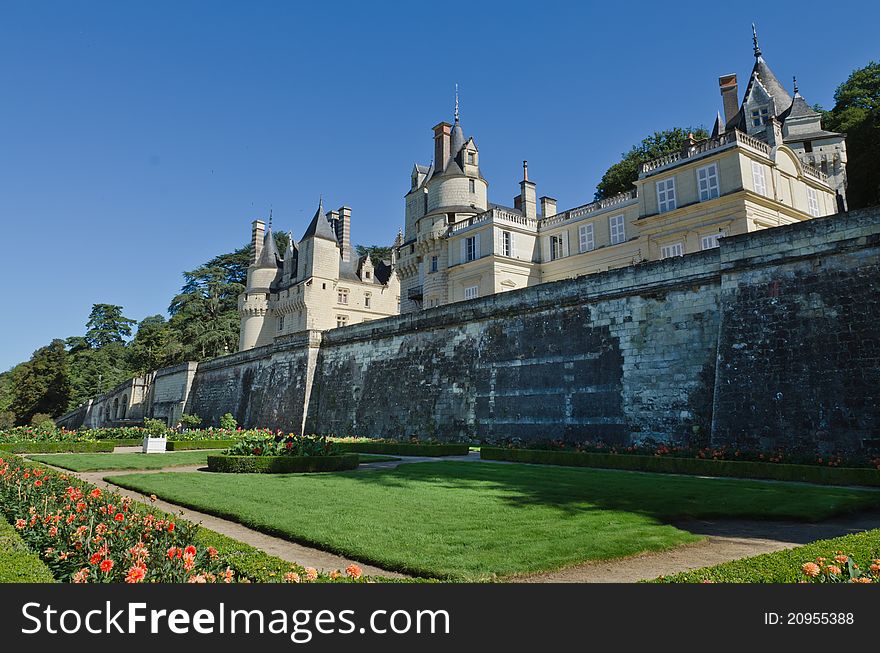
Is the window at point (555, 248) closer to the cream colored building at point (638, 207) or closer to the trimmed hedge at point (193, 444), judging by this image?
the cream colored building at point (638, 207)

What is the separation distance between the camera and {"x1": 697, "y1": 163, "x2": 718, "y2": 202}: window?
24.1 metres

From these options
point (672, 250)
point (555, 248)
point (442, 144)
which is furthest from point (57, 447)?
point (442, 144)

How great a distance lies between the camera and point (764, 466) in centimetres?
1109

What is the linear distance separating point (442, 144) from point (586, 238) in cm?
1297

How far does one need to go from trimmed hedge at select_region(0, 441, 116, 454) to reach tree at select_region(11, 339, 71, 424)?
43.6 m

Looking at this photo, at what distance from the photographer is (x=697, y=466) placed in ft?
39.2

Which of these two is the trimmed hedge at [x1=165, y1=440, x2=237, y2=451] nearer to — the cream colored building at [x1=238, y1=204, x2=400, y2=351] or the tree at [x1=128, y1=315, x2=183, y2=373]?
the cream colored building at [x1=238, y1=204, x2=400, y2=351]

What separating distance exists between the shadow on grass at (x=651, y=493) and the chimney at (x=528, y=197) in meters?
25.8

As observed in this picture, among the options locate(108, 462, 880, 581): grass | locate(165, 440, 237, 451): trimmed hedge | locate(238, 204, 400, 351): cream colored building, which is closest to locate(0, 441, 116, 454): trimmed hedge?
locate(165, 440, 237, 451): trimmed hedge

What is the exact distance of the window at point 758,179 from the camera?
936 inches

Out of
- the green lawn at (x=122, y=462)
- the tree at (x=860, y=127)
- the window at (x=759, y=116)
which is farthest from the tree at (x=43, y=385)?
the tree at (x=860, y=127)
